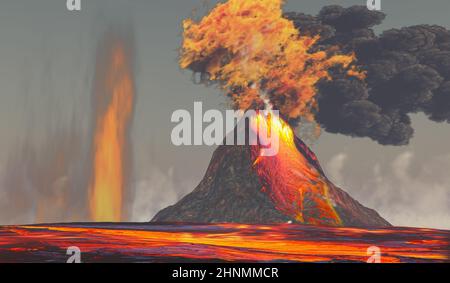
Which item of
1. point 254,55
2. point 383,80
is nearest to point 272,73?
point 254,55

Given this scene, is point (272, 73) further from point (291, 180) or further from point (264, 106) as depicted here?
point (291, 180)

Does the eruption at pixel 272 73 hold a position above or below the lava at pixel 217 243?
above

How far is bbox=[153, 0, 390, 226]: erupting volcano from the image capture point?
227ft

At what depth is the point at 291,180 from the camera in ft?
243

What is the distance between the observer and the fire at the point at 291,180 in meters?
69.6

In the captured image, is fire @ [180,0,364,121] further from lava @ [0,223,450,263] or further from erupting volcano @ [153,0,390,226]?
lava @ [0,223,450,263]

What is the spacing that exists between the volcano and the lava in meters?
5.89

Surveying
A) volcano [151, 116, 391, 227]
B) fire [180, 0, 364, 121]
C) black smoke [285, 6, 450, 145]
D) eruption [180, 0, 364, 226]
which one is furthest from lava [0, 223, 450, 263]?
black smoke [285, 6, 450, 145]

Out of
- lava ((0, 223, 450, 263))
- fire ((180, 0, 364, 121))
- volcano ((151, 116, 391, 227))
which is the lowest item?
lava ((0, 223, 450, 263))

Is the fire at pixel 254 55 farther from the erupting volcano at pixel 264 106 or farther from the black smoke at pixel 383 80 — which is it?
the black smoke at pixel 383 80

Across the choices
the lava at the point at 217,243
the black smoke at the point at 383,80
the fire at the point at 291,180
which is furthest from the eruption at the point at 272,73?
the lava at the point at 217,243

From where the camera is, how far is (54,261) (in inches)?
1758

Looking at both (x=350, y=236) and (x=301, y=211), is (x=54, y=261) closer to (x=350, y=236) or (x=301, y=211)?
(x=350, y=236)

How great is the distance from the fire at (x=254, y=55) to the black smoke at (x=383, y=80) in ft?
22.5
